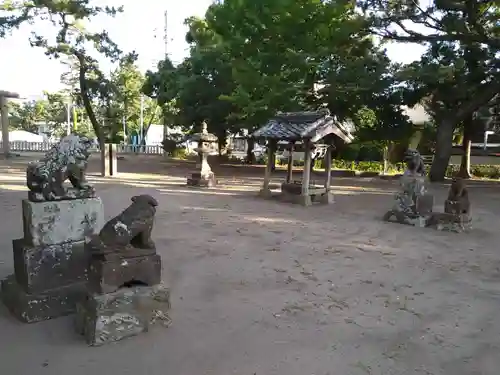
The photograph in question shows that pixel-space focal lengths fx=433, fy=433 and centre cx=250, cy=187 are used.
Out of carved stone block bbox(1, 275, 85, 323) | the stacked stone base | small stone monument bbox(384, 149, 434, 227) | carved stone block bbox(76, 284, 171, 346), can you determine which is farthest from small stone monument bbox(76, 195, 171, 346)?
the stacked stone base

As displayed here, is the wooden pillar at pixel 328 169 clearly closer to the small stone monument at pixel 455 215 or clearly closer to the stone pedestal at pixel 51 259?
the small stone monument at pixel 455 215

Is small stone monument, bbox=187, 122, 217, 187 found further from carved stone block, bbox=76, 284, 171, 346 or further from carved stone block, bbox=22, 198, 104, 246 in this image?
carved stone block, bbox=76, 284, 171, 346

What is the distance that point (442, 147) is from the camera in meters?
17.4

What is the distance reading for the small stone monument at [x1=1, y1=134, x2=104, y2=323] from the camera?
13.4 feet

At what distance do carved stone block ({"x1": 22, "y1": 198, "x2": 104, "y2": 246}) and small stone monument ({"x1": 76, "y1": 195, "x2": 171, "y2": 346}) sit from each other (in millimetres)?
533

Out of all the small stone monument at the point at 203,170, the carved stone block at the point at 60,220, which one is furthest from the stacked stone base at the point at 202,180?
the carved stone block at the point at 60,220

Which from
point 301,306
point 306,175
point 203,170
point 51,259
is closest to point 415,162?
point 306,175

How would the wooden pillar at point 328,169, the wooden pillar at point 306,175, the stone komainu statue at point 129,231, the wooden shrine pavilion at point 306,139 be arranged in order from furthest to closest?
the wooden pillar at point 328,169, the wooden pillar at point 306,175, the wooden shrine pavilion at point 306,139, the stone komainu statue at point 129,231

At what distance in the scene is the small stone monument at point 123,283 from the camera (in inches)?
143

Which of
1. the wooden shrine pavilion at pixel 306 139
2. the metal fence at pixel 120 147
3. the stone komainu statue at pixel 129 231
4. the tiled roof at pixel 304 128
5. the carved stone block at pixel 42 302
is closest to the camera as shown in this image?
the stone komainu statue at pixel 129 231

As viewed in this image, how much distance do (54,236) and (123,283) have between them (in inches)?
38.0

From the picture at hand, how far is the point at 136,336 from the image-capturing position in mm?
3781

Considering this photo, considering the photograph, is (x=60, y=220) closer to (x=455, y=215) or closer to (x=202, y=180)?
(x=455, y=215)

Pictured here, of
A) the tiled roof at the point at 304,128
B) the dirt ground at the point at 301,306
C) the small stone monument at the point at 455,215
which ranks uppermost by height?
the tiled roof at the point at 304,128
